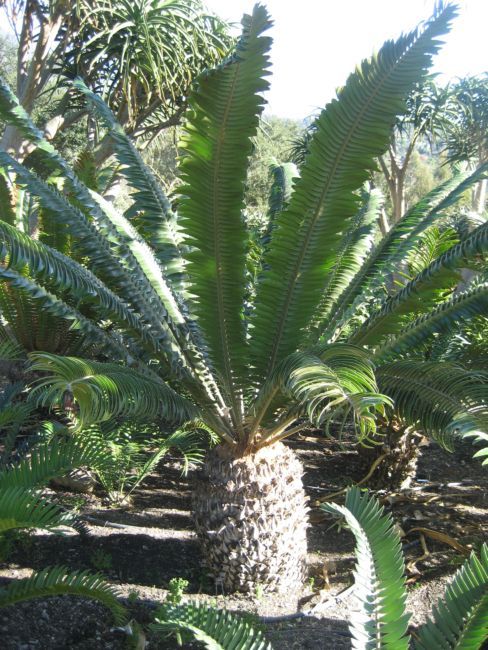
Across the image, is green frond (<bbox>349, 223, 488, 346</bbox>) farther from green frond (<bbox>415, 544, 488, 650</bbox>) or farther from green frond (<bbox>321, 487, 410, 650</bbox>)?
green frond (<bbox>415, 544, 488, 650</bbox>)

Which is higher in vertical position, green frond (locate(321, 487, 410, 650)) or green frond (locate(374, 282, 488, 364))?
green frond (locate(374, 282, 488, 364))

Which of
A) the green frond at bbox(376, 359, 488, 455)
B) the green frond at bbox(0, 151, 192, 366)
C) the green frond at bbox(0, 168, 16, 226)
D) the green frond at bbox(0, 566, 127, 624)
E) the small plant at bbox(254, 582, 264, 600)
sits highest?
the green frond at bbox(0, 168, 16, 226)

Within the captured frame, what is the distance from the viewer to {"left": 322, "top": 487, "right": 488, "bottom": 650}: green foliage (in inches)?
79.1

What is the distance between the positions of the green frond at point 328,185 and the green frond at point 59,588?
1.23m

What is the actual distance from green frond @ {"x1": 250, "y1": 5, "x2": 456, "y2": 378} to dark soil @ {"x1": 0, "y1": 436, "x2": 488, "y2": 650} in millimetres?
787

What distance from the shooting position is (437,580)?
3527 millimetres

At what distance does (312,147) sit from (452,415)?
127 cm

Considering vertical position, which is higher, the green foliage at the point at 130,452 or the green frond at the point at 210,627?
the green foliage at the point at 130,452

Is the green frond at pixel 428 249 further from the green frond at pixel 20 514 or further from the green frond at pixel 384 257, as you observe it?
the green frond at pixel 20 514

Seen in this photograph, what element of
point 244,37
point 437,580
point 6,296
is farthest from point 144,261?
point 437,580

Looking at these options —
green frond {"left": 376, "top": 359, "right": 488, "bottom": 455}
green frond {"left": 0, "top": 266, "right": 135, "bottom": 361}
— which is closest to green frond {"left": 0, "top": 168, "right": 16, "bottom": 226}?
green frond {"left": 0, "top": 266, "right": 135, "bottom": 361}

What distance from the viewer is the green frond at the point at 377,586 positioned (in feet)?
6.59

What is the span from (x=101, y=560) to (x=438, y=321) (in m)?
2.22

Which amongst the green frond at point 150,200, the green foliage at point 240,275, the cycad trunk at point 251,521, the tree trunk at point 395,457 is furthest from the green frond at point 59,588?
the tree trunk at point 395,457
